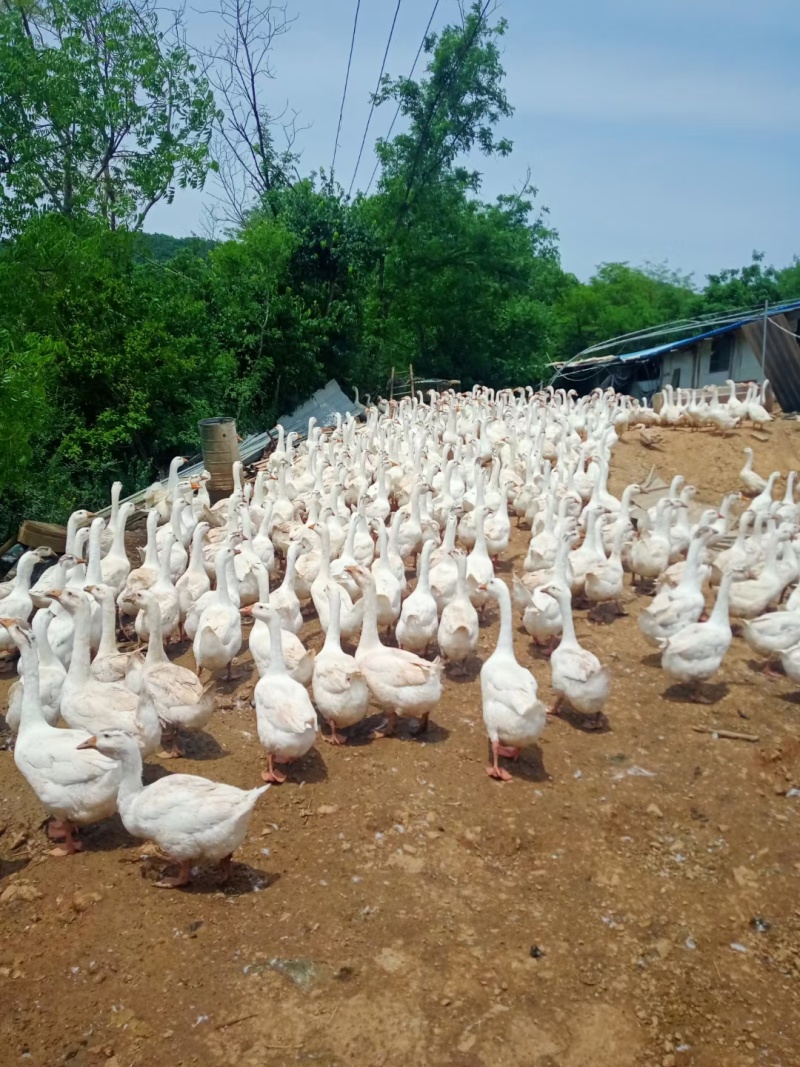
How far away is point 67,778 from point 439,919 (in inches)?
96.6

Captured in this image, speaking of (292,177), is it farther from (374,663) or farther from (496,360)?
(374,663)

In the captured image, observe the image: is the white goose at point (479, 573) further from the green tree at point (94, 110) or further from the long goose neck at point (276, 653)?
the green tree at point (94, 110)

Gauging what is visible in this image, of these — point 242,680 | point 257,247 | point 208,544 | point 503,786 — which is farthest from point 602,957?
point 257,247

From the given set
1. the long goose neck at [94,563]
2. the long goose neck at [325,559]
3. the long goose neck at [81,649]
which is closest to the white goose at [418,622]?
the long goose neck at [325,559]

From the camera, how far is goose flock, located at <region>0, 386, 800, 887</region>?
5.39 m

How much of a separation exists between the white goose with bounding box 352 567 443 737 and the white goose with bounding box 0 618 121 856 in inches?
90.8

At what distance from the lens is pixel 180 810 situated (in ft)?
15.8

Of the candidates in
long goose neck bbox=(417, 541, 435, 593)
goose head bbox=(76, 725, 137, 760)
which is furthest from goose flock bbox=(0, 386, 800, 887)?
long goose neck bbox=(417, 541, 435, 593)

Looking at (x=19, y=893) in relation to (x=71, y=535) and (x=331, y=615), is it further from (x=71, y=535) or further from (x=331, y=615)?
(x=71, y=535)

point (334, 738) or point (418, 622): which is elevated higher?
point (418, 622)

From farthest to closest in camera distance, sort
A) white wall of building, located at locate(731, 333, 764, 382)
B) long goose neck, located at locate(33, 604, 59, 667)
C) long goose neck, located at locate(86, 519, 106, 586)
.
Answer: white wall of building, located at locate(731, 333, 764, 382) < long goose neck, located at locate(86, 519, 106, 586) < long goose neck, located at locate(33, 604, 59, 667)

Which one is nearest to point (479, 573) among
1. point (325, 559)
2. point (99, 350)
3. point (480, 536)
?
point (480, 536)

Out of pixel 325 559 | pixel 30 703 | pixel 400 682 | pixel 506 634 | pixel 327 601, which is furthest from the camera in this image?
pixel 325 559

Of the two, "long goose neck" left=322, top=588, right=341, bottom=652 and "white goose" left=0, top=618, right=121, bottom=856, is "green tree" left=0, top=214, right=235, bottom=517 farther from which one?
"white goose" left=0, top=618, right=121, bottom=856
